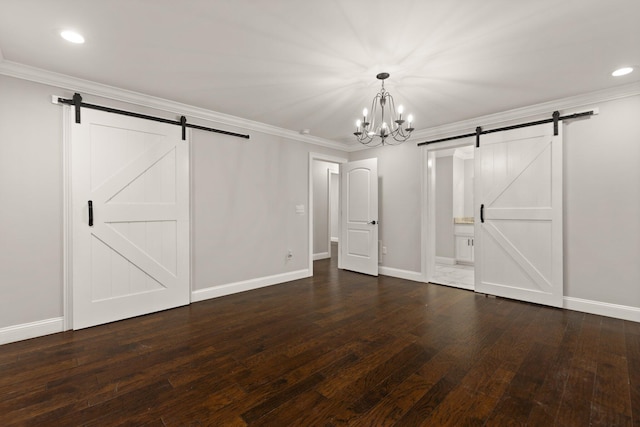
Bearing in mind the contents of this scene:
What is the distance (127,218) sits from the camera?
330 cm

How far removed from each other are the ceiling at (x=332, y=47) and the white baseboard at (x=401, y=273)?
9.16 ft

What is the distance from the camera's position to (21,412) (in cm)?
174

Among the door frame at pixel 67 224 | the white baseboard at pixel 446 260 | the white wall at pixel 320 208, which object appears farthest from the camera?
the white wall at pixel 320 208

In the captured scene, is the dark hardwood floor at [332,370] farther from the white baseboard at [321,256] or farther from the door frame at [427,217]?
the white baseboard at [321,256]

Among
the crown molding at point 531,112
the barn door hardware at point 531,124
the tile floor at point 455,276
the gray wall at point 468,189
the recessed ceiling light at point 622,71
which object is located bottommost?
the tile floor at point 455,276

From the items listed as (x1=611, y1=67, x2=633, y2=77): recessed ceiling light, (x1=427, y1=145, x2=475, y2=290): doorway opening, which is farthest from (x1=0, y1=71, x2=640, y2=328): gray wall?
(x1=427, y1=145, x2=475, y2=290): doorway opening

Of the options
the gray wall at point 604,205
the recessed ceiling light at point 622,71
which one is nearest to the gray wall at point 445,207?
the gray wall at point 604,205

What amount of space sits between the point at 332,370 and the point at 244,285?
2499 mm

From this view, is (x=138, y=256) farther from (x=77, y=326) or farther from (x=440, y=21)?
(x=440, y=21)

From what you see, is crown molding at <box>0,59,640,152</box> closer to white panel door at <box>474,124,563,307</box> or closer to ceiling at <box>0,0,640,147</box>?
ceiling at <box>0,0,640,147</box>

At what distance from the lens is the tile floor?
480cm

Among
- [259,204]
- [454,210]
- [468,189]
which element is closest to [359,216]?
[259,204]

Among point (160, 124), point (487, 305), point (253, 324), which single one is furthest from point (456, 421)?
point (160, 124)

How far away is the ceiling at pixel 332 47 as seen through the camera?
6.45 feet
